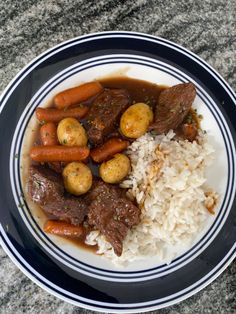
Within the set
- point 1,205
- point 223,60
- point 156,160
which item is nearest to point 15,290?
point 1,205

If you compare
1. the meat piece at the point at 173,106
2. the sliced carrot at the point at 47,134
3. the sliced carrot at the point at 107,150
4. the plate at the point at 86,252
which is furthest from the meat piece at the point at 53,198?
the meat piece at the point at 173,106

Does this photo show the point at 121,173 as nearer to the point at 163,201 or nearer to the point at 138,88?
the point at 163,201

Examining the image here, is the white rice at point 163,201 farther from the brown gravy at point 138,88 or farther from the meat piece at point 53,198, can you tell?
the brown gravy at point 138,88

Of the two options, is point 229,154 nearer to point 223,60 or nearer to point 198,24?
point 223,60

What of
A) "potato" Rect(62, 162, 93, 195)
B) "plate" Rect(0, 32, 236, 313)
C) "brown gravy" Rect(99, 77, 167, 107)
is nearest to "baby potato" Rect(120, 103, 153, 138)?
"brown gravy" Rect(99, 77, 167, 107)

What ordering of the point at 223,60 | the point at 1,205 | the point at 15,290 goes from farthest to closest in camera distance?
the point at 223,60 < the point at 15,290 < the point at 1,205

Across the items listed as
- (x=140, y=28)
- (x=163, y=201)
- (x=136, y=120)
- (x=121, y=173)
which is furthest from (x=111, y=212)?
(x=140, y=28)
